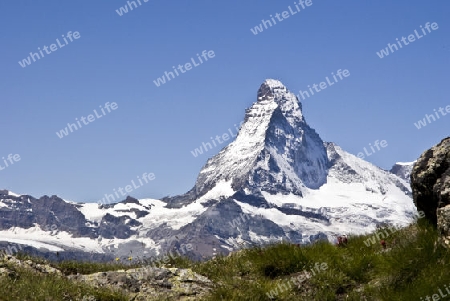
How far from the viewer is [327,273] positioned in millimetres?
11273

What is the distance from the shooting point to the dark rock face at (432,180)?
10.5 metres

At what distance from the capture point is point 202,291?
37.8ft

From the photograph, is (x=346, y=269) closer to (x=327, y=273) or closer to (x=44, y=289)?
(x=327, y=273)

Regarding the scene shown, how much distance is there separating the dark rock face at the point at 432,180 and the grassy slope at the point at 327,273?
0.44 m

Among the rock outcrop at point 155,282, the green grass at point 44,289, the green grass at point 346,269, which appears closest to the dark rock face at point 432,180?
the green grass at point 346,269

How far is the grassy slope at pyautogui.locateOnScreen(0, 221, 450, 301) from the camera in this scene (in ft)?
32.7

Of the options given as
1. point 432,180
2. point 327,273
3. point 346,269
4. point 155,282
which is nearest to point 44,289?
point 155,282

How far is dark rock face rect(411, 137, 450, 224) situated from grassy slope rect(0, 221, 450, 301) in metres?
0.44

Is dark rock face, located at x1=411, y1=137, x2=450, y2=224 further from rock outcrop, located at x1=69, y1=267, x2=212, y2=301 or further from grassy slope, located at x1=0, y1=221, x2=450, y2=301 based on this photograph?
rock outcrop, located at x1=69, y1=267, x2=212, y2=301

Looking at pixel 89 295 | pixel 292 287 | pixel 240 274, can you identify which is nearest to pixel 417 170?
pixel 292 287

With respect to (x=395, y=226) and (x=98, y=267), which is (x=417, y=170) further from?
(x=98, y=267)

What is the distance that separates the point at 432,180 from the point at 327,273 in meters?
2.72

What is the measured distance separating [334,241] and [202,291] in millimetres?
3748

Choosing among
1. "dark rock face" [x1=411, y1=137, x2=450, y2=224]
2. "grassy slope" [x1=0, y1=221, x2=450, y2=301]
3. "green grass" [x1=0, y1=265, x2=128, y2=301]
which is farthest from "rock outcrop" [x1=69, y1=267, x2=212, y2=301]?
"dark rock face" [x1=411, y1=137, x2=450, y2=224]
